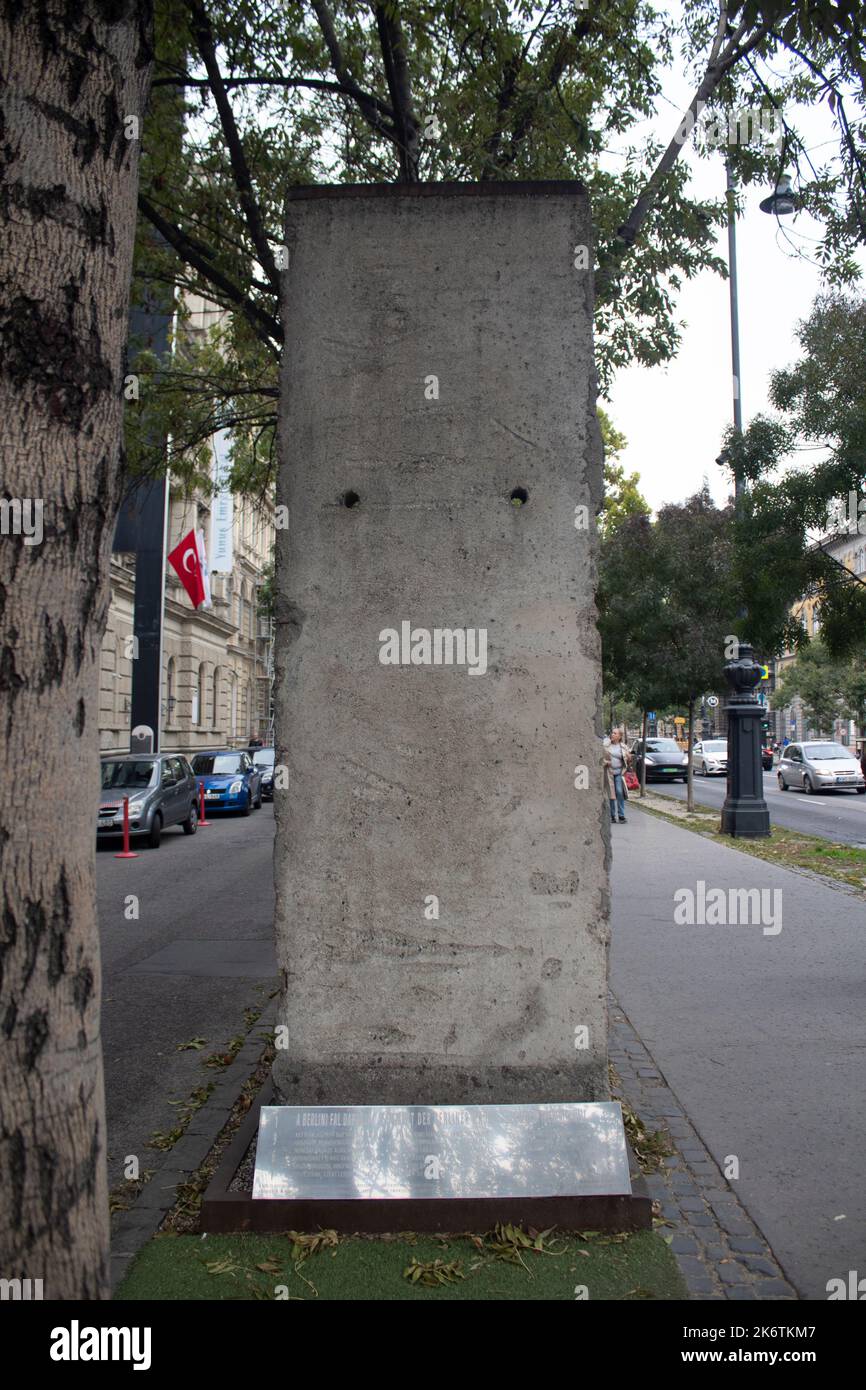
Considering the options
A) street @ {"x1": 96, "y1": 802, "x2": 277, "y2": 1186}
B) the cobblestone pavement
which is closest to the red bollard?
street @ {"x1": 96, "y1": 802, "x2": 277, "y2": 1186}

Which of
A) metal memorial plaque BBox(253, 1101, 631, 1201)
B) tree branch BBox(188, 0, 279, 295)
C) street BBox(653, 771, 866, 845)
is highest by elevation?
tree branch BBox(188, 0, 279, 295)

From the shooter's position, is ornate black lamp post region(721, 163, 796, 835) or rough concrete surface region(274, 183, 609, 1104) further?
ornate black lamp post region(721, 163, 796, 835)

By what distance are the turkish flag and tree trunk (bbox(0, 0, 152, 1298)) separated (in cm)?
2691

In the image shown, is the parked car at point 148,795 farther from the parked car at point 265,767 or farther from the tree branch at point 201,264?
the parked car at point 265,767

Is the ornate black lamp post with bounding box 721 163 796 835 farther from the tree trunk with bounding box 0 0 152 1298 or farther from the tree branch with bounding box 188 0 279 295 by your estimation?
the tree trunk with bounding box 0 0 152 1298

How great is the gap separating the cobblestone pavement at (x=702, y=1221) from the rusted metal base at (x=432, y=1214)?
0.68 ft

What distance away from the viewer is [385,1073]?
4051 mm

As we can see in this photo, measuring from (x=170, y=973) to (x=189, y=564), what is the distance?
2240 centimetres

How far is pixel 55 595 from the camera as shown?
2438 millimetres

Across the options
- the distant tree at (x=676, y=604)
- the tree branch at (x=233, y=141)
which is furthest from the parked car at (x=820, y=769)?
the tree branch at (x=233, y=141)

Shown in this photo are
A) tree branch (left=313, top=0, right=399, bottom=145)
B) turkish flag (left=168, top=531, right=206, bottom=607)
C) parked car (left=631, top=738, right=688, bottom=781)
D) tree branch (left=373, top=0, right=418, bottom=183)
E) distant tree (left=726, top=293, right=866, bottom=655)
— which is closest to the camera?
tree branch (left=373, top=0, right=418, bottom=183)

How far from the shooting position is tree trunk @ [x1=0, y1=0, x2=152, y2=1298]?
2363mm

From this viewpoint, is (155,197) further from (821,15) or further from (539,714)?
(539,714)

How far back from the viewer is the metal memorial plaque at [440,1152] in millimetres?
3725
